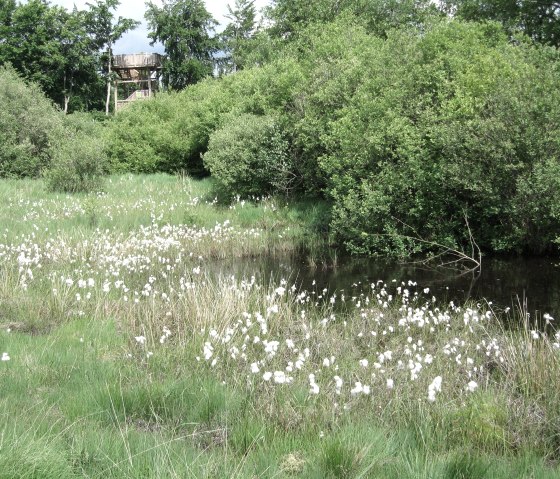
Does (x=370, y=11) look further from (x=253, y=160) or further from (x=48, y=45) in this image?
(x=48, y=45)

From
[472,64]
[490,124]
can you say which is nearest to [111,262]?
[490,124]

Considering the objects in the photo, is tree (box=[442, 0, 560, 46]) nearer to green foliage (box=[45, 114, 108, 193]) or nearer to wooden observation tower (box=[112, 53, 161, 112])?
green foliage (box=[45, 114, 108, 193])

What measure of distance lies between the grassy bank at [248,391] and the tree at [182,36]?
4449 centimetres

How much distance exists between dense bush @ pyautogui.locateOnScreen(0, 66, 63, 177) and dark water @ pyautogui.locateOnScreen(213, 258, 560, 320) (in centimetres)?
1639

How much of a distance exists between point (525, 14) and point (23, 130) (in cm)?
2679

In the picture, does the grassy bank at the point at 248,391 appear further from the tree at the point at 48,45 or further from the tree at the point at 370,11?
the tree at the point at 48,45

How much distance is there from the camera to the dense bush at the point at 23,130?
84.8 ft

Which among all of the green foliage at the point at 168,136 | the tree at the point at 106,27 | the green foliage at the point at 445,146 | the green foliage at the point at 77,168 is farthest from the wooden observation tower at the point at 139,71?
the green foliage at the point at 445,146

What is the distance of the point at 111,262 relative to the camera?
418 inches

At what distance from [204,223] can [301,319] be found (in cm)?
1007

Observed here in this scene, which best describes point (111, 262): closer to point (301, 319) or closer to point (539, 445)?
point (301, 319)

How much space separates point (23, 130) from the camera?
27.3 metres

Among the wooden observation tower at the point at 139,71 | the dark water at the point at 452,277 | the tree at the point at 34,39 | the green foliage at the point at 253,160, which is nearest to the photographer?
the dark water at the point at 452,277

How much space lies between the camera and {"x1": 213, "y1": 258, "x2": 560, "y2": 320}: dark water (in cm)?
1064
